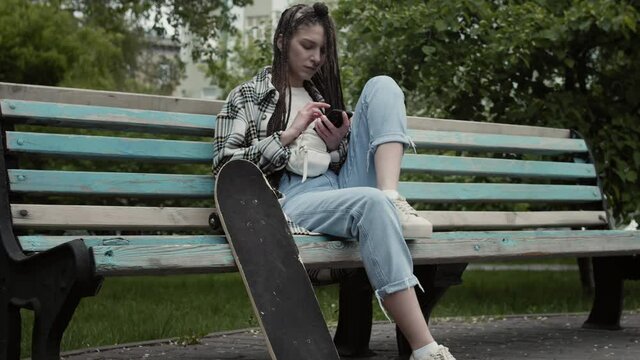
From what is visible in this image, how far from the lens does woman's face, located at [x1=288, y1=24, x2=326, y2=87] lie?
184 inches

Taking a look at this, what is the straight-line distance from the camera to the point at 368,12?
9102mm

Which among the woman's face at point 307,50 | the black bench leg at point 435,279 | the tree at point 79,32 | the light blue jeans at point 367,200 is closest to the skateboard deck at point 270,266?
the light blue jeans at point 367,200

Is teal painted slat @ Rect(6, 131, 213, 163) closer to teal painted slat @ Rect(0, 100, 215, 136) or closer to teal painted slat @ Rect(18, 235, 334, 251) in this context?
teal painted slat @ Rect(0, 100, 215, 136)

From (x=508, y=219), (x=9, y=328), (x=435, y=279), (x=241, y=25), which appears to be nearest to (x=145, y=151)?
(x=9, y=328)

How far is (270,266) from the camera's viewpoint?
3.76 metres

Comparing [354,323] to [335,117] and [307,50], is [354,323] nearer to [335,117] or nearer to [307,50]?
[335,117]

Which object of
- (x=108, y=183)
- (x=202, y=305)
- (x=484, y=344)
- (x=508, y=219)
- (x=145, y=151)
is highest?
(x=145, y=151)

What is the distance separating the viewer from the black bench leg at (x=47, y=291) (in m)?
3.31

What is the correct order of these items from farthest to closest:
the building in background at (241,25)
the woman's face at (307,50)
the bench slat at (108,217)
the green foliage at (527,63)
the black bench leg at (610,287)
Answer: the building in background at (241,25), the green foliage at (527,63), the black bench leg at (610,287), the woman's face at (307,50), the bench slat at (108,217)

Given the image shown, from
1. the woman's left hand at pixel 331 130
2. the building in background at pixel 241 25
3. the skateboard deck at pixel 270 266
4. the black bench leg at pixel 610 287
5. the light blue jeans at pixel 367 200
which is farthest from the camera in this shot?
the building in background at pixel 241 25

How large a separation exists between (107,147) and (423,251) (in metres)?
1.33

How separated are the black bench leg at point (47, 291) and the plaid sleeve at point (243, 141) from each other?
1.07m

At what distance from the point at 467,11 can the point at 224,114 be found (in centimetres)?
437

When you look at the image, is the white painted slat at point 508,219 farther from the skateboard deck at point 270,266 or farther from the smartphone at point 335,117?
the skateboard deck at point 270,266
